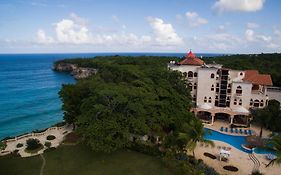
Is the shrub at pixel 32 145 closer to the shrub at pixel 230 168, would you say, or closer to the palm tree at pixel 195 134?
the palm tree at pixel 195 134

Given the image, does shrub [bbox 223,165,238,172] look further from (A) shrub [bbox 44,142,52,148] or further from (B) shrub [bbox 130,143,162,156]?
(A) shrub [bbox 44,142,52,148]

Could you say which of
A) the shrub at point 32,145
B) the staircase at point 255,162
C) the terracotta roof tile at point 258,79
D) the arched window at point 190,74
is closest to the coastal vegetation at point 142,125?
the staircase at point 255,162

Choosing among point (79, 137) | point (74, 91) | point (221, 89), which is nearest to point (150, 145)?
point (79, 137)

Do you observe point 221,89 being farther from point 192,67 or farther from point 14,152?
point 14,152

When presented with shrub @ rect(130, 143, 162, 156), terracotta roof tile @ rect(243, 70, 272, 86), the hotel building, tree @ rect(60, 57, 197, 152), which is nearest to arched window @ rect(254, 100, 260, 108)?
the hotel building

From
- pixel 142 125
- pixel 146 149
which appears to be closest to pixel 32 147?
pixel 146 149
